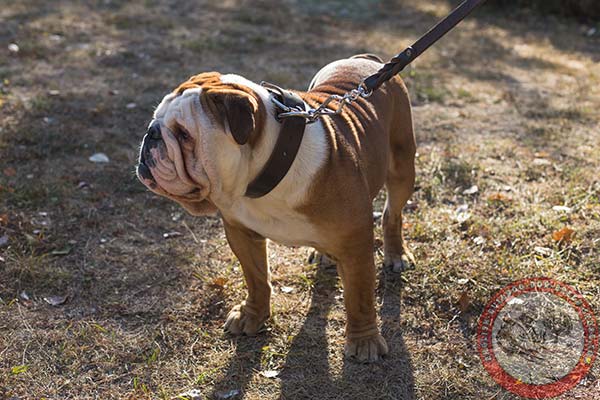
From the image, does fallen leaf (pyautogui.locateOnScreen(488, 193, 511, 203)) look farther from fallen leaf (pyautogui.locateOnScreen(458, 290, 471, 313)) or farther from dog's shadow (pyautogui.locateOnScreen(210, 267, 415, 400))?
dog's shadow (pyautogui.locateOnScreen(210, 267, 415, 400))

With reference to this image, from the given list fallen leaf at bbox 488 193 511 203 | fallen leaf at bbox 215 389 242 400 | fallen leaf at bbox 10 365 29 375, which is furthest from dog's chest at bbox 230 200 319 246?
fallen leaf at bbox 488 193 511 203

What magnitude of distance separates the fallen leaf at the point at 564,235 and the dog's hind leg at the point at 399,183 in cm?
101

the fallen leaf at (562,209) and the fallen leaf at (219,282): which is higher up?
the fallen leaf at (562,209)

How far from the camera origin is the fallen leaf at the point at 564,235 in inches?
173

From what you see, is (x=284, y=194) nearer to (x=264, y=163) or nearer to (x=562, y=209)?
(x=264, y=163)

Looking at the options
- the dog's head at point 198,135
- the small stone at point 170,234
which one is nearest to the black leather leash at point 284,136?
the dog's head at point 198,135

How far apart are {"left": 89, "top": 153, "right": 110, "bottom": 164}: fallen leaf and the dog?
7.71 ft

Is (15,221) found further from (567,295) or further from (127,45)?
(127,45)

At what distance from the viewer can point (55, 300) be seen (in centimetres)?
391

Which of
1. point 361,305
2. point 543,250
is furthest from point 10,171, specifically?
point 543,250

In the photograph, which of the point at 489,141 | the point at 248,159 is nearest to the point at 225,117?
the point at 248,159

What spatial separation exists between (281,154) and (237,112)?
1.08 feet

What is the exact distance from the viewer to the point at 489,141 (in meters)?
6.08

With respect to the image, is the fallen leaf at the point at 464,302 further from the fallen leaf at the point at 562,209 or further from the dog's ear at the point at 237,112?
the dog's ear at the point at 237,112
